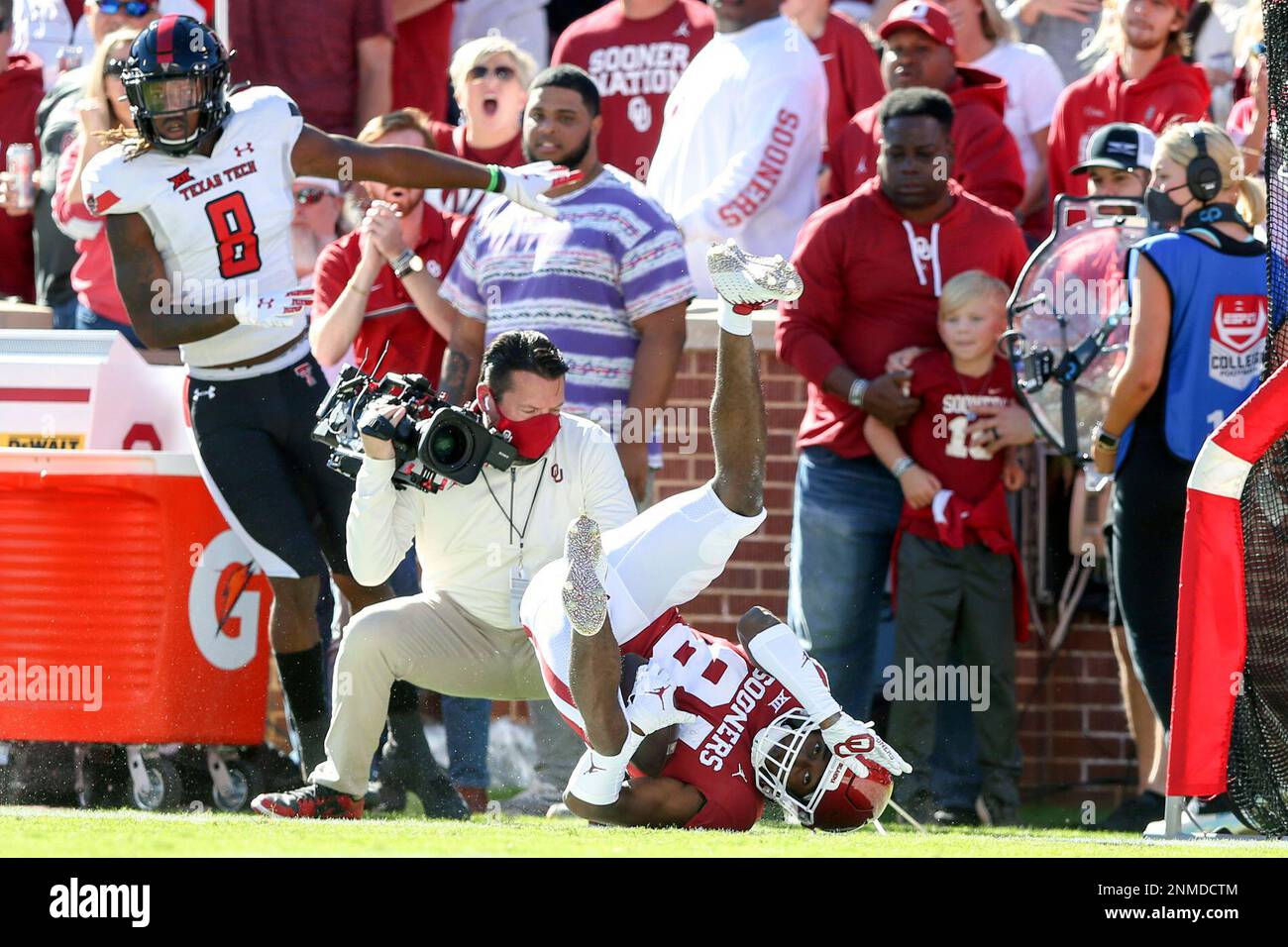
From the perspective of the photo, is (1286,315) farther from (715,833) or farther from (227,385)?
(227,385)

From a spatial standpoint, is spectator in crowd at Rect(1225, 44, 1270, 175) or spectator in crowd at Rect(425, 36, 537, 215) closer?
spectator in crowd at Rect(1225, 44, 1270, 175)

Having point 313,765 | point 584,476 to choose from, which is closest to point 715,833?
point 584,476

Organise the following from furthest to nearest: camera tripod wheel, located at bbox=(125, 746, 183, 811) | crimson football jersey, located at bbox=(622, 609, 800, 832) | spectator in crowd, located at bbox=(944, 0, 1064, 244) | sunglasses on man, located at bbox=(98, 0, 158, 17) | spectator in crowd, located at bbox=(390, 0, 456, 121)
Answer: spectator in crowd, located at bbox=(390, 0, 456, 121) → spectator in crowd, located at bbox=(944, 0, 1064, 244) → sunglasses on man, located at bbox=(98, 0, 158, 17) → camera tripod wheel, located at bbox=(125, 746, 183, 811) → crimson football jersey, located at bbox=(622, 609, 800, 832)

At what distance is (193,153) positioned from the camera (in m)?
7.16

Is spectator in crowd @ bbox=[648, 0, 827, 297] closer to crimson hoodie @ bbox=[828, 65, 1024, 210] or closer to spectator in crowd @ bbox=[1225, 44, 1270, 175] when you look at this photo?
crimson hoodie @ bbox=[828, 65, 1024, 210]

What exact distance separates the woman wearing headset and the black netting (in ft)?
2.12

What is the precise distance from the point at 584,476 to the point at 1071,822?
2.54 m

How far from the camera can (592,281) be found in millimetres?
7590

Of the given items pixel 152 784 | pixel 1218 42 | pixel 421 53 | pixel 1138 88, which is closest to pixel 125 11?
pixel 421 53

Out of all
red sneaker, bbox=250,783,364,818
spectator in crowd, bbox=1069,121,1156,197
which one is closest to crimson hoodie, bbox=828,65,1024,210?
spectator in crowd, bbox=1069,121,1156,197

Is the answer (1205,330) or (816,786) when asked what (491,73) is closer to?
(1205,330)

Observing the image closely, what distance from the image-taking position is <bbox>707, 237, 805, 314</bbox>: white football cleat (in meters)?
6.14

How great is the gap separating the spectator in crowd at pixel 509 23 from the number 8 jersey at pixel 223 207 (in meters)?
3.24

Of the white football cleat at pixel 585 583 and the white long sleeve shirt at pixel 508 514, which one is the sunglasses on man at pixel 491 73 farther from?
the white football cleat at pixel 585 583
